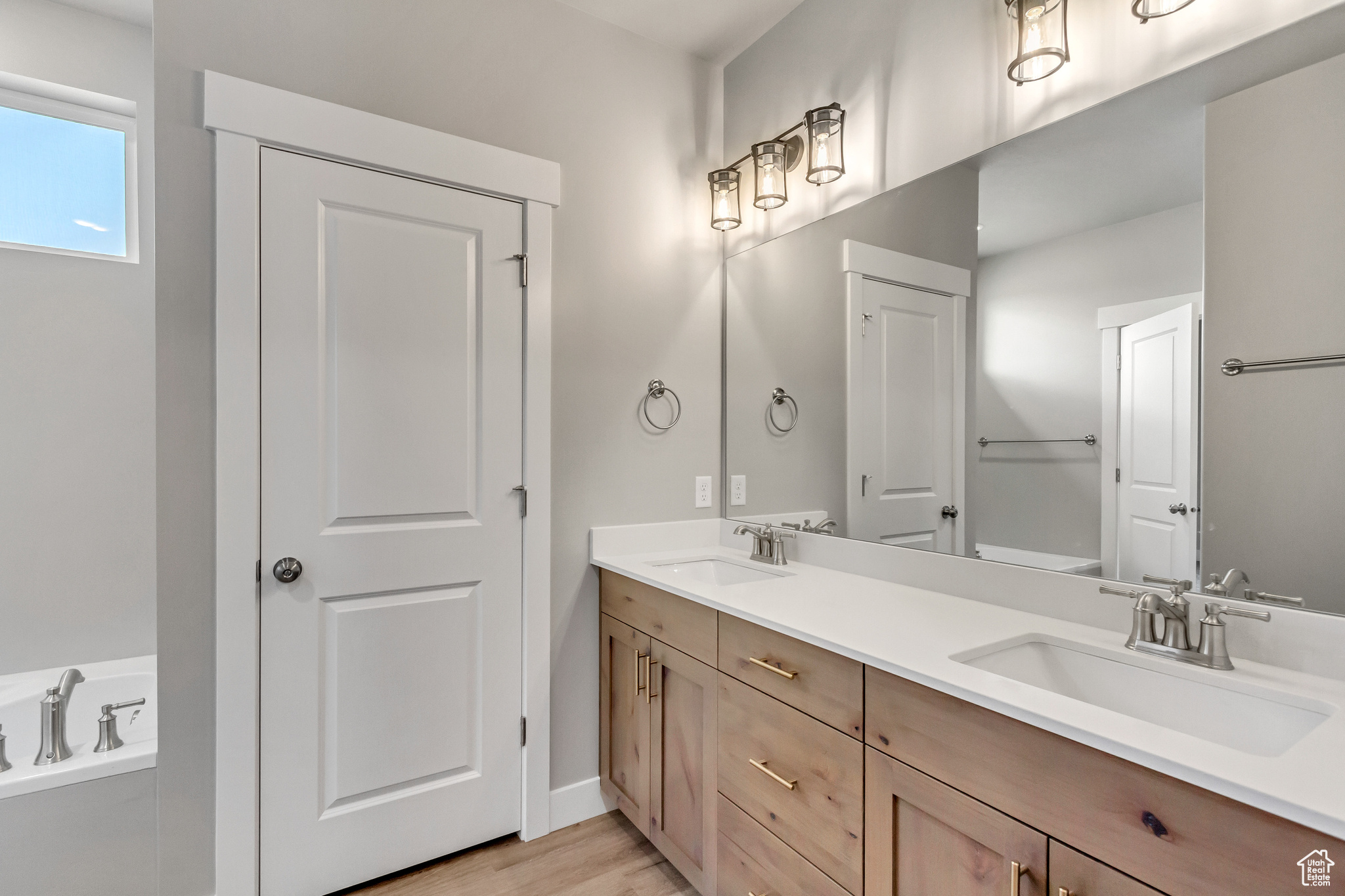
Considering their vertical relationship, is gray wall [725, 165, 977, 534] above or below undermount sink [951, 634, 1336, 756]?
above

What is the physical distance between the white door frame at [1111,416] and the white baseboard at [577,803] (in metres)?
1.68

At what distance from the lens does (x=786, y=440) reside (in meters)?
2.11

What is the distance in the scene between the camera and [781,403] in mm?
2133

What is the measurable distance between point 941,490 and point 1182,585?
0.59 m

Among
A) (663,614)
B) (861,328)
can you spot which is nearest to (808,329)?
(861,328)

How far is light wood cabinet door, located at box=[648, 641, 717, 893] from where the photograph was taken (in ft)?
5.09

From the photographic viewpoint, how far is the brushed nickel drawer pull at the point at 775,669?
129cm

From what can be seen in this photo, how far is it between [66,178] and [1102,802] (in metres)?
3.42

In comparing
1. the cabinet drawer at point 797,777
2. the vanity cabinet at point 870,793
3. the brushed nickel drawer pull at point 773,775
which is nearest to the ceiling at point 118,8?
the vanity cabinet at point 870,793

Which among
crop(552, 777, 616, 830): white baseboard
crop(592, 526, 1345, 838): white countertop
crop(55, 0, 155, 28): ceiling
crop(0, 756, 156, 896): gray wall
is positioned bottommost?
crop(552, 777, 616, 830): white baseboard

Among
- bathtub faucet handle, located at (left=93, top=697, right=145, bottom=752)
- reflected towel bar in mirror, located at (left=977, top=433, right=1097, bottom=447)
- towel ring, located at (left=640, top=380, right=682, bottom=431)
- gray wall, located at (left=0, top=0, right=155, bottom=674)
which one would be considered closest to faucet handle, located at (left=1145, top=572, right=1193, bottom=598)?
reflected towel bar in mirror, located at (left=977, top=433, right=1097, bottom=447)

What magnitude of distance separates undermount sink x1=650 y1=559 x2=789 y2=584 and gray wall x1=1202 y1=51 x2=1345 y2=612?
116 cm

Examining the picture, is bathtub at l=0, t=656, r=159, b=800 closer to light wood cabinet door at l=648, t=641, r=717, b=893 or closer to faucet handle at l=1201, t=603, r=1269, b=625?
light wood cabinet door at l=648, t=641, r=717, b=893

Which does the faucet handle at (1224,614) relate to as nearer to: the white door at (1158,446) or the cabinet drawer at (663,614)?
the white door at (1158,446)
